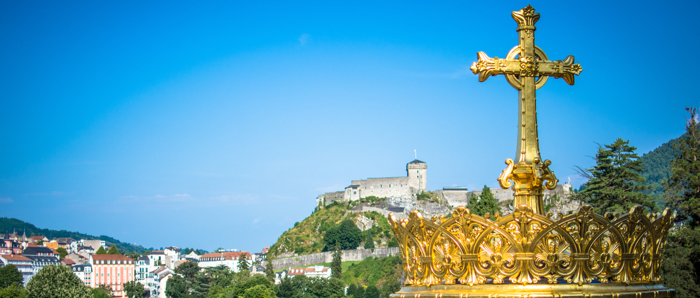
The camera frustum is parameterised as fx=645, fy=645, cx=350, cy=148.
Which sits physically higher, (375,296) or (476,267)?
(476,267)

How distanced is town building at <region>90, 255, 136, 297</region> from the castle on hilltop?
40105 millimetres

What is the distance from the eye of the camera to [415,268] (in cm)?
332

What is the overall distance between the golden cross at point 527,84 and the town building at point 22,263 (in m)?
106

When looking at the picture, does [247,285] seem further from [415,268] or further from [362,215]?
[415,268]

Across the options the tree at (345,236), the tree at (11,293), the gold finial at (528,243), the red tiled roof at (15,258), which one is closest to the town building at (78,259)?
the red tiled roof at (15,258)

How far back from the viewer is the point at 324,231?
113312 mm

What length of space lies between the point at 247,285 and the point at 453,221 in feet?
227

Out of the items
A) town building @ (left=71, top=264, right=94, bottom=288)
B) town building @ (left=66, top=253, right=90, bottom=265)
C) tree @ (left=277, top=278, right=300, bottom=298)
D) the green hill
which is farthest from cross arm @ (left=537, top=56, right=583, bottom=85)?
the green hill

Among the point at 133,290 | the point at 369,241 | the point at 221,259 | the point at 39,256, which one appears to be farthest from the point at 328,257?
the point at 39,256

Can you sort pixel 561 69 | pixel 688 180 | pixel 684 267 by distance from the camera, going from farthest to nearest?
pixel 688 180, pixel 684 267, pixel 561 69

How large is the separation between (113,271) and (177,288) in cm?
2235

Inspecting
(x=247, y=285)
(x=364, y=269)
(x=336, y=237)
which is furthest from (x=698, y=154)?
(x=336, y=237)

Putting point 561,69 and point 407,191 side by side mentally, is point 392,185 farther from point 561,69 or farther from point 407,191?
point 561,69

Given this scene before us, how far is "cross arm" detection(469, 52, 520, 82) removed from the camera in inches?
132
